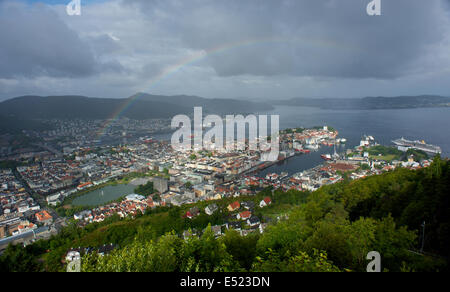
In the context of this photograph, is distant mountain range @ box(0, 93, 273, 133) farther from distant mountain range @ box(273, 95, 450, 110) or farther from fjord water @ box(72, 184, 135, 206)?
distant mountain range @ box(273, 95, 450, 110)

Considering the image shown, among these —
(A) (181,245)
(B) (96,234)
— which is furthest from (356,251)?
(B) (96,234)

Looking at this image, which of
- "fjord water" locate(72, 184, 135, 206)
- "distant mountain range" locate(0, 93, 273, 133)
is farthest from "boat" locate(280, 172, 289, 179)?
"distant mountain range" locate(0, 93, 273, 133)

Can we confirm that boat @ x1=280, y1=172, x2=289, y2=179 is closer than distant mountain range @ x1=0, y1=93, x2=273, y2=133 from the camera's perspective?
Yes

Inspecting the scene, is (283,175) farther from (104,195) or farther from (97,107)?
(97,107)

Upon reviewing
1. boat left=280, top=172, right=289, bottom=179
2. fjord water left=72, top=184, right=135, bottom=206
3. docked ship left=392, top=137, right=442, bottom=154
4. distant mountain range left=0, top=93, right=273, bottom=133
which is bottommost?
fjord water left=72, top=184, right=135, bottom=206

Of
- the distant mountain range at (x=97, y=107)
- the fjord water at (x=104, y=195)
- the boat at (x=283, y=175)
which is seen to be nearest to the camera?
the fjord water at (x=104, y=195)

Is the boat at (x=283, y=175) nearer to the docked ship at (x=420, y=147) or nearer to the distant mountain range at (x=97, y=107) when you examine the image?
the docked ship at (x=420, y=147)

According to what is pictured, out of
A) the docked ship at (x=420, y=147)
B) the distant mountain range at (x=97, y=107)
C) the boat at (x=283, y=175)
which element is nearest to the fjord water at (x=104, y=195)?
the boat at (x=283, y=175)
